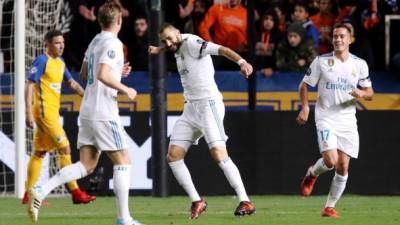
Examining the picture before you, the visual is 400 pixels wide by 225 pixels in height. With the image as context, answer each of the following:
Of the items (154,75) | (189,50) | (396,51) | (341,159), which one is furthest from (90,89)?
(396,51)

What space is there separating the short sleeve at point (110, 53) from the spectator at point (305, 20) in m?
7.32

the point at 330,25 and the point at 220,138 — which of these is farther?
the point at 330,25

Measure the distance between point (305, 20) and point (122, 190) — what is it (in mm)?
7815

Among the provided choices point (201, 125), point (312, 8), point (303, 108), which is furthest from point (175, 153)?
point (312, 8)

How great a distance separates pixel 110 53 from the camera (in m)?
10.7

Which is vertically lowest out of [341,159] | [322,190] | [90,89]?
[322,190]

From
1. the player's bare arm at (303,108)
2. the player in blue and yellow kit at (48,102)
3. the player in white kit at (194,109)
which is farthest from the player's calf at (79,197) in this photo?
the player's bare arm at (303,108)

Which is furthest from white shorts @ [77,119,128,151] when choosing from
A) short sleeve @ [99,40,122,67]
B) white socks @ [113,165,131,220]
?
short sleeve @ [99,40,122,67]

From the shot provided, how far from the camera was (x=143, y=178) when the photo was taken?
57.1 ft

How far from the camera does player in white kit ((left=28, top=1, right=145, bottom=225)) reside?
10.7m

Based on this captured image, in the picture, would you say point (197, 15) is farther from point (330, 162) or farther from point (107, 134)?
point (107, 134)

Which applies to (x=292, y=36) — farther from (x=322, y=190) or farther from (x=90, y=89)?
(x=90, y=89)

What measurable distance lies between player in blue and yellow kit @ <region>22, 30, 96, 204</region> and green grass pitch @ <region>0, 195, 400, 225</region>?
53 centimetres

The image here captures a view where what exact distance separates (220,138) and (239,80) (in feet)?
15.1
